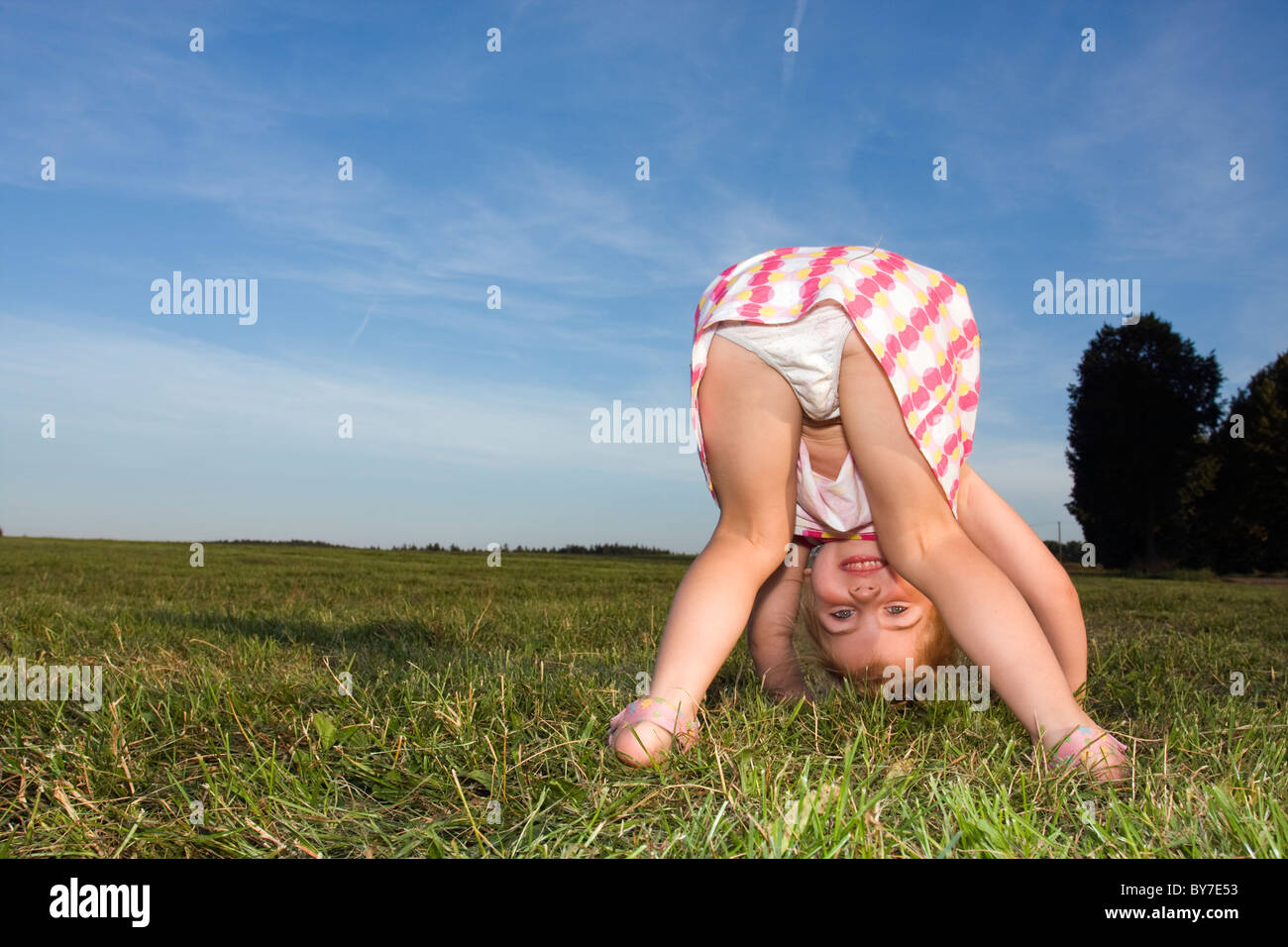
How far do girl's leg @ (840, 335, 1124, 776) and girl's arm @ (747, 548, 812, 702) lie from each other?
0.60 meters

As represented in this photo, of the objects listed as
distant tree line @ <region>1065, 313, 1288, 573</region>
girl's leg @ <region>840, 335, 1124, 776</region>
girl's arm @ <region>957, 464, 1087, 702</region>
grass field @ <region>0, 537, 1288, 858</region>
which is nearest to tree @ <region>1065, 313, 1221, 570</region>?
distant tree line @ <region>1065, 313, 1288, 573</region>

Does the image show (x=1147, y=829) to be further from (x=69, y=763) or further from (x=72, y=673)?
(x=72, y=673)

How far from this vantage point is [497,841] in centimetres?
161

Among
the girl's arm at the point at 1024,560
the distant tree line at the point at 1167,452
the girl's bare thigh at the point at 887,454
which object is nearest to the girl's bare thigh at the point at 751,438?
the girl's bare thigh at the point at 887,454

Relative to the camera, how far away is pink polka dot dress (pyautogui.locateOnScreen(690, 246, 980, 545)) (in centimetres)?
219

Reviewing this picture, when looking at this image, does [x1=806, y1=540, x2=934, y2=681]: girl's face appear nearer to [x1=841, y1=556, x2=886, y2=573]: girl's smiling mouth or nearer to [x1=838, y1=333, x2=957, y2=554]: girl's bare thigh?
[x1=841, y1=556, x2=886, y2=573]: girl's smiling mouth

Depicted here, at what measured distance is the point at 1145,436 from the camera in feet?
97.5

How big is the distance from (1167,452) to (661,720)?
108 feet

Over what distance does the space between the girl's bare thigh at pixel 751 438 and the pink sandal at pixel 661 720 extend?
20.3 inches

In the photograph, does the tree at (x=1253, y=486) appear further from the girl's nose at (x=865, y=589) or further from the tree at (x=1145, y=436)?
the girl's nose at (x=865, y=589)

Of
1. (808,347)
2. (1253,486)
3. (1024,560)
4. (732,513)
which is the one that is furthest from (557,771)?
(1253,486)

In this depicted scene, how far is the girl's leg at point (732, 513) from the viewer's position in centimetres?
212
